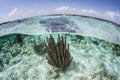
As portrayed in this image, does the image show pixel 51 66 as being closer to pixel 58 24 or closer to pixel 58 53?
pixel 58 53

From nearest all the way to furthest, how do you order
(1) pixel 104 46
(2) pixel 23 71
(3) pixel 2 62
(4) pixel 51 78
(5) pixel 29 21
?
(4) pixel 51 78, (2) pixel 23 71, (3) pixel 2 62, (1) pixel 104 46, (5) pixel 29 21

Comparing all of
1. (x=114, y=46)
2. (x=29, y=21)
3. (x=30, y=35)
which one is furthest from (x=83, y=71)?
(x=29, y=21)

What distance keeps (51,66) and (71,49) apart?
123 cm

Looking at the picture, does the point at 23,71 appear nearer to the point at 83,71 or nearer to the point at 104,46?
the point at 83,71

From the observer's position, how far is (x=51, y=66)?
556 cm

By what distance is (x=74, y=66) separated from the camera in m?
5.63

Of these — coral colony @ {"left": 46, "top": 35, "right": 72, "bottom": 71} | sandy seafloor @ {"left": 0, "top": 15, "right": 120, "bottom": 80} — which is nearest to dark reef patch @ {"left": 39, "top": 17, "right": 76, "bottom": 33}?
sandy seafloor @ {"left": 0, "top": 15, "right": 120, "bottom": 80}

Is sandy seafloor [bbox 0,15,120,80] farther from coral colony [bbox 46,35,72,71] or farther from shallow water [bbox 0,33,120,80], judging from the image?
coral colony [bbox 46,35,72,71]

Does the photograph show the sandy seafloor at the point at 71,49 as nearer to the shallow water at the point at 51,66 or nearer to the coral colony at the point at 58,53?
the shallow water at the point at 51,66

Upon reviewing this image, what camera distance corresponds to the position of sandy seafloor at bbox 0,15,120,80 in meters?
5.49

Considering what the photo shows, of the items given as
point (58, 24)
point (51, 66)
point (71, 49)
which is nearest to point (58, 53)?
point (51, 66)

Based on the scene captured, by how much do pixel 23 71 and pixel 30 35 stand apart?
6.97ft

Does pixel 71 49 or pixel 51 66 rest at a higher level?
pixel 71 49

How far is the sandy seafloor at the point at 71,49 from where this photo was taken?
5488 mm
